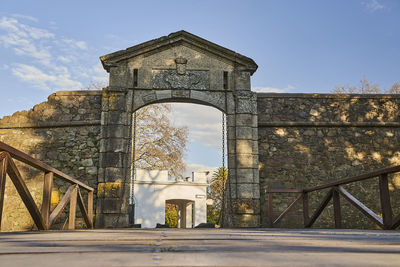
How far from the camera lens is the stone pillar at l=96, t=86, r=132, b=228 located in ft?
23.6

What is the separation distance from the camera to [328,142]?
823 cm

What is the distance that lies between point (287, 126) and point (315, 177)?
127 cm

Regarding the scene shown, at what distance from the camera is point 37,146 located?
7.97m

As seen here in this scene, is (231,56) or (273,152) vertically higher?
(231,56)

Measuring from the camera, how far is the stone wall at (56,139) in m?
7.61

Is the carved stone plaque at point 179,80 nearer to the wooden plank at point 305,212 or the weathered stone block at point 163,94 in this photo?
the weathered stone block at point 163,94

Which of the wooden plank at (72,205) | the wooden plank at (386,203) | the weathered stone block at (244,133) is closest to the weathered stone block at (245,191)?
the weathered stone block at (244,133)

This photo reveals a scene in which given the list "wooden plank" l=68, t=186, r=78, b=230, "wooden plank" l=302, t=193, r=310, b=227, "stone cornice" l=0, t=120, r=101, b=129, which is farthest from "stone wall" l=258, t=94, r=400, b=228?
"wooden plank" l=68, t=186, r=78, b=230

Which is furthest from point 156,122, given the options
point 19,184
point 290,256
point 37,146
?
point 290,256

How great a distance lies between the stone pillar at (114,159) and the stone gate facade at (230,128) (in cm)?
2

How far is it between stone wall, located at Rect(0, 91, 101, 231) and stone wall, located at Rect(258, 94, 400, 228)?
3.67 m

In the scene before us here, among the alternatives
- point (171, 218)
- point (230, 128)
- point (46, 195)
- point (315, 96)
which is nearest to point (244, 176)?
point (230, 128)

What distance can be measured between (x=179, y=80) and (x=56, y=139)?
2.94m

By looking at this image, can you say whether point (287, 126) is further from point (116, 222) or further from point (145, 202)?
point (145, 202)
